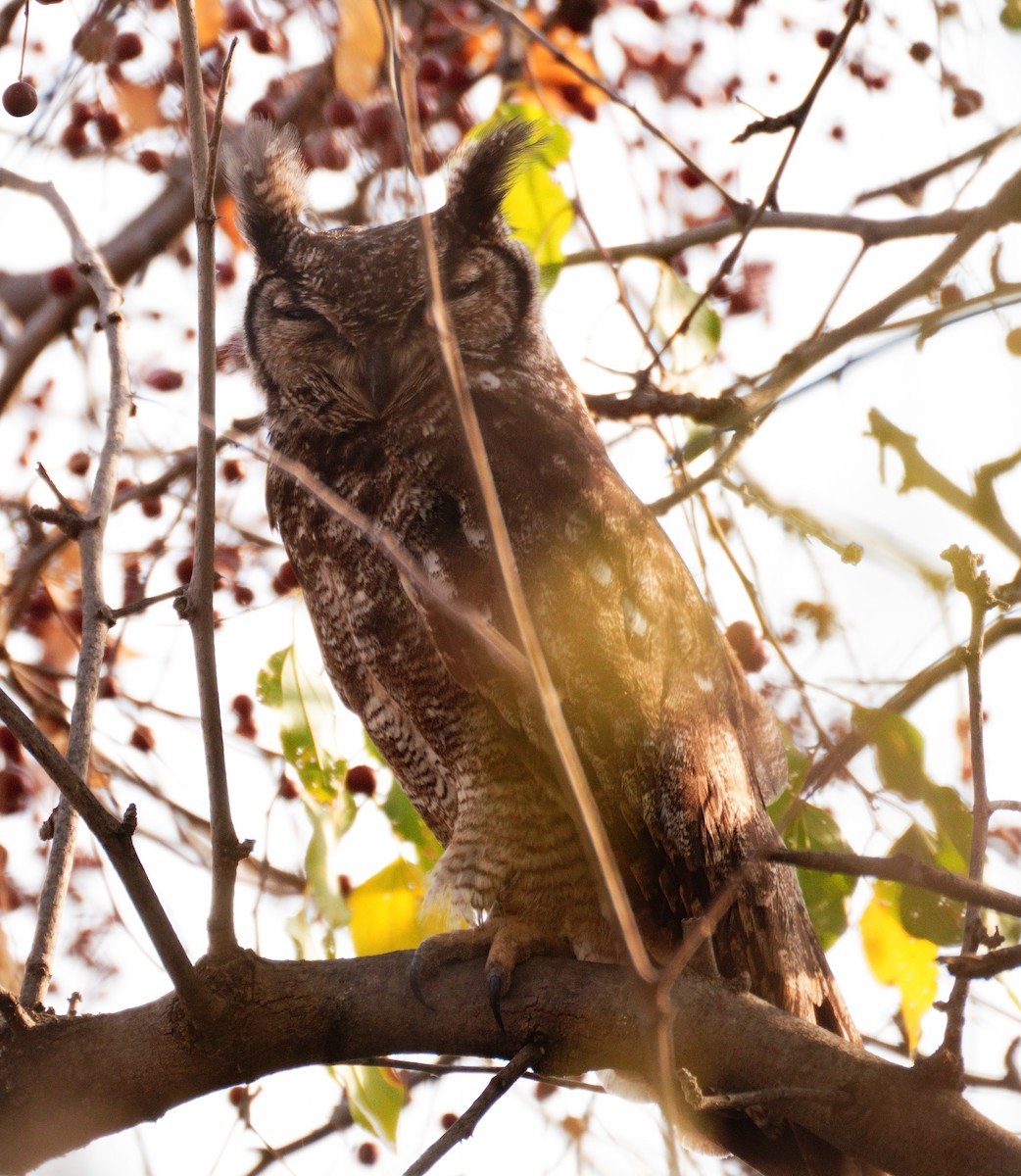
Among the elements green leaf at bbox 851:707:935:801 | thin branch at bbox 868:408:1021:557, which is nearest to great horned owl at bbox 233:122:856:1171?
green leaf at bbox 851:707:935:801

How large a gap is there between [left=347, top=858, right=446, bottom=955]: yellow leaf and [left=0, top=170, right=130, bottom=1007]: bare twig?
74cm

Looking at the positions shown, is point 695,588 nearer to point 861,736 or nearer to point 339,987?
point 339,987

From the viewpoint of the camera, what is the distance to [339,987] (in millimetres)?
1928

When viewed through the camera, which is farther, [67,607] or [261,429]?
[67,607]

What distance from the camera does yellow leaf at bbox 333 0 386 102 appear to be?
2.69 metres

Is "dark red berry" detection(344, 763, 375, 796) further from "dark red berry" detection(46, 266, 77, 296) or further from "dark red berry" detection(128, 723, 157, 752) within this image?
"dark red berry" detection(46, 266, 77, 296)

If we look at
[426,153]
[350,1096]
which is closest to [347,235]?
[426,153]

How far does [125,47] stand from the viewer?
11.1 feet

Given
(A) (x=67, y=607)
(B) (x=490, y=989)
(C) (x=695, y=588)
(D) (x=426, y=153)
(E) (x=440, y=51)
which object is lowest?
(B) (x=490, y=989)

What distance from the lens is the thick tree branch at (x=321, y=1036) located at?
1767 mm

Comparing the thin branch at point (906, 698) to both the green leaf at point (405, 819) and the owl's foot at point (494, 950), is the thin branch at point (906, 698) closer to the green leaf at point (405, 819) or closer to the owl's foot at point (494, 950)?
the owl's foot at point (494, 950)

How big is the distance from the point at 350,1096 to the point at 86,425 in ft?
6.47

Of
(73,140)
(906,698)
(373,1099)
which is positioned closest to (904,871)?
(906,698)

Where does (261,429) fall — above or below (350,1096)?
above
